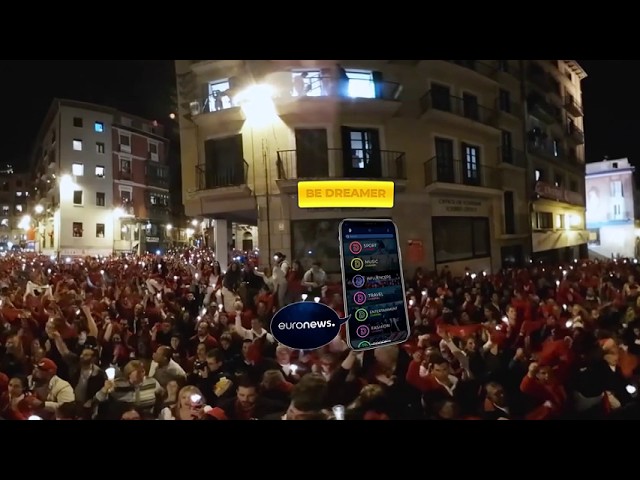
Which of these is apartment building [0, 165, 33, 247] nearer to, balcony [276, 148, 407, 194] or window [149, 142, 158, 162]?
window [149, 142, 158, 162]

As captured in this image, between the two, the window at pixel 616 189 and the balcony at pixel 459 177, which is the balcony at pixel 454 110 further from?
the window at pixel 616 189

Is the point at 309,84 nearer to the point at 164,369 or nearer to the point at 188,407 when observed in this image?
the point at 164,369

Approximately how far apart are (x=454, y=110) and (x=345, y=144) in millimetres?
689

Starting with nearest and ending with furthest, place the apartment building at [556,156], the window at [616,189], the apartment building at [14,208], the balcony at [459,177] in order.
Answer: the balcony at [459,177]
the apartment building at [556,156]
the window at [616,189]
the apartment building at [14,208]

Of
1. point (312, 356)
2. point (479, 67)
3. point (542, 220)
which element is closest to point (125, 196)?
point (312, 356)

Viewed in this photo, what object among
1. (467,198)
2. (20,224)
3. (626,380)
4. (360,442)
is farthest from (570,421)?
(20,224)

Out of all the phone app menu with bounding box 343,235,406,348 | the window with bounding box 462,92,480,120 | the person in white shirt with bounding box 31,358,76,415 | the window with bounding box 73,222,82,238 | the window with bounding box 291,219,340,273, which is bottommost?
the person in white shirt with bounding box 31,358,76,415

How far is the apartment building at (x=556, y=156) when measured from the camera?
2633mm

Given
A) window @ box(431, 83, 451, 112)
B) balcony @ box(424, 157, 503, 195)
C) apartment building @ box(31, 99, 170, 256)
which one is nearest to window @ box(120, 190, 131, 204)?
apartment building @ box(31, 99, 170, 256)

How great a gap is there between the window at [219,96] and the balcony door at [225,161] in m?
0.19

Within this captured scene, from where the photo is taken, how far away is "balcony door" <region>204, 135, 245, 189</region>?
2496mm

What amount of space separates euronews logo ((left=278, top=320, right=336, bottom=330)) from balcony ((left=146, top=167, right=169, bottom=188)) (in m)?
1.13

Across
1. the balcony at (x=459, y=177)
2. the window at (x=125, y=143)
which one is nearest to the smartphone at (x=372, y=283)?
the balcony at (x=459, y=177)

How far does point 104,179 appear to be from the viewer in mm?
2770
